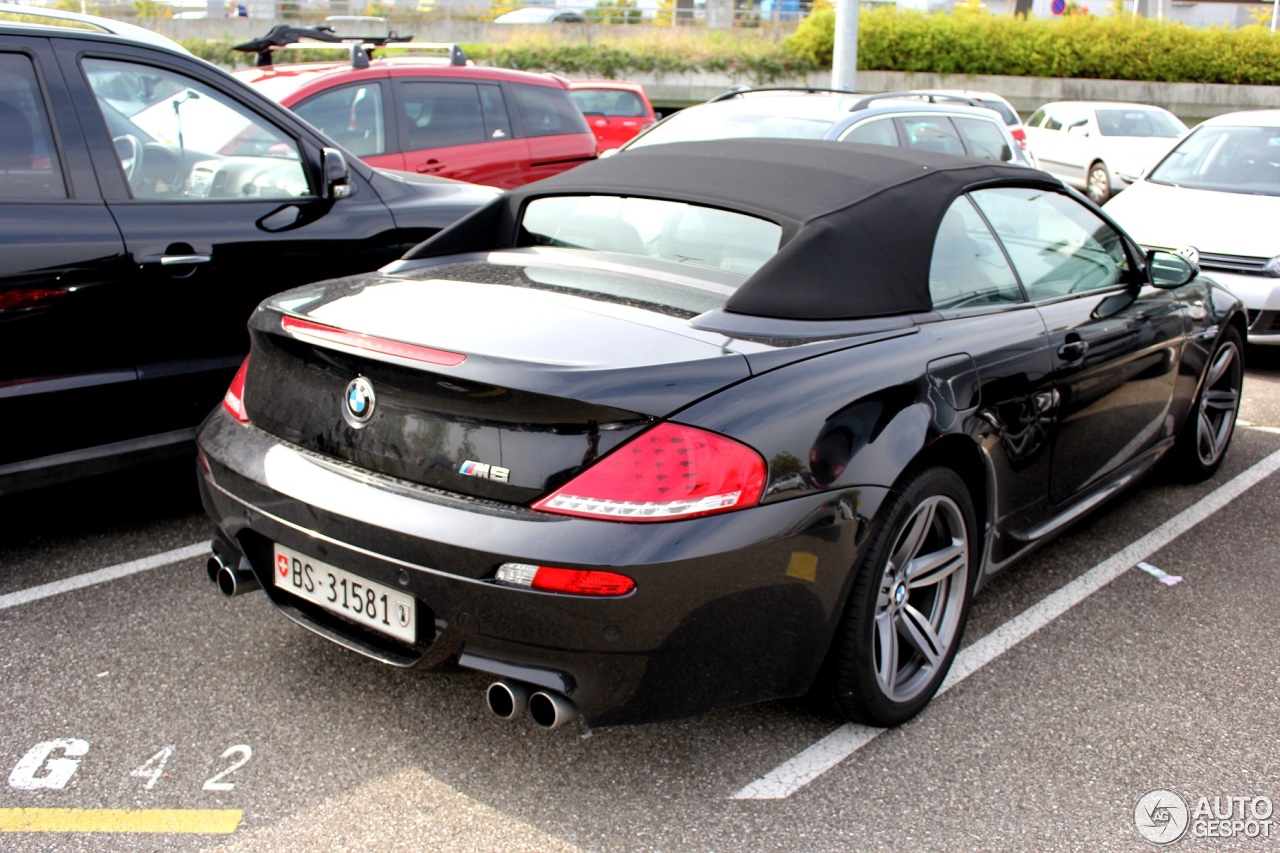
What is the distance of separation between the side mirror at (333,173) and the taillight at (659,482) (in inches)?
103

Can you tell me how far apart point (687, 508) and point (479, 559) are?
450 millimetres

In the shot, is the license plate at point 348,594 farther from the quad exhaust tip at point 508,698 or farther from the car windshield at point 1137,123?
the car windshield at point 1137,123

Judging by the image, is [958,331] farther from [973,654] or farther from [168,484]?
[168,484]

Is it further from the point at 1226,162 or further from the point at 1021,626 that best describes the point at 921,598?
the point at 1226,162

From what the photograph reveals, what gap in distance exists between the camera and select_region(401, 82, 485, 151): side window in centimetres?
818

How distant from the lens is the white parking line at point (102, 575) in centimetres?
374

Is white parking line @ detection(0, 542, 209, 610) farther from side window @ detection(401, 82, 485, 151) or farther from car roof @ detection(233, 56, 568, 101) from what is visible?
side window @ detection(401, 82, 485, 151)

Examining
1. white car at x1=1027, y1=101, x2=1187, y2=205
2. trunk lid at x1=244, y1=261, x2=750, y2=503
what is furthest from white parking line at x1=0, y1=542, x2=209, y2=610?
white car at x1=1027, y1=101, x2=1187, y2=205

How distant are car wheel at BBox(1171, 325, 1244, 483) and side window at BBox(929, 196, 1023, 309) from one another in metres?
1.80

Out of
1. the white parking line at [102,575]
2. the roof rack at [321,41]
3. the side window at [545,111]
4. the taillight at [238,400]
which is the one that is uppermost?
the roof rack at [321,41]

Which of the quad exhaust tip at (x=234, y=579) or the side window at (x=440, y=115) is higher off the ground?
the side window at (x=440, y=115)

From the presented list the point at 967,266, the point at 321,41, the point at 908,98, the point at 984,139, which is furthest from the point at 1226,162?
the point at 321,41

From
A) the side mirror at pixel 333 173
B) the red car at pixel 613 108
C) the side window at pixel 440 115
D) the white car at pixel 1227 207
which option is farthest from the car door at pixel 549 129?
the red car at pixel 613 108

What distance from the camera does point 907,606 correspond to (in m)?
3.07
